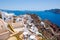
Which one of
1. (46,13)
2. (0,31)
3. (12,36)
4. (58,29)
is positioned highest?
(0,31)

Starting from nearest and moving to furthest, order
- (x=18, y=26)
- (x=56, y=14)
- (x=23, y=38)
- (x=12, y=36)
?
1. (x=12, y=36)
2. (x=23, y=38)
3. (x=18, y=26)
4. (x=56, y=14)

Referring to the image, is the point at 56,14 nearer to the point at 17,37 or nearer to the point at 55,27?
the point at 55,27

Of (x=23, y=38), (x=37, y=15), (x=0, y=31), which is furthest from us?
(x=37, y=15)

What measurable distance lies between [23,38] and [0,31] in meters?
1.40

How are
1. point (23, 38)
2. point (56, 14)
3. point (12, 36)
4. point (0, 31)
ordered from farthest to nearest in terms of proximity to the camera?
point (56, 14) → point (23, 38) → point (12, 36) → point (0, 31)

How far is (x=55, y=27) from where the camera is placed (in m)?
12.4

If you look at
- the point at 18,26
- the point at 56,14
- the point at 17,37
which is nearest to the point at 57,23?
the point at 56,14

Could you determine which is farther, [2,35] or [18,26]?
A: [18,26]

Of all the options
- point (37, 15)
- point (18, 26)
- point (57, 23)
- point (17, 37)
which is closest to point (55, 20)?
point (57, 23)

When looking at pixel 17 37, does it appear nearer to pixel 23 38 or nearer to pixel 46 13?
pixel 23 38

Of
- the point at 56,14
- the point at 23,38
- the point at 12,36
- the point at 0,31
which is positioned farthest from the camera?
the point at 56,14

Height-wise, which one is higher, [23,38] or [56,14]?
[23,38]

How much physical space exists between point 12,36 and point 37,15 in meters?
7.33

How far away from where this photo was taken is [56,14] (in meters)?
14.0
